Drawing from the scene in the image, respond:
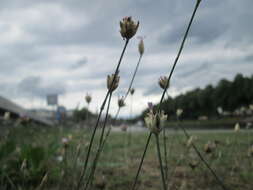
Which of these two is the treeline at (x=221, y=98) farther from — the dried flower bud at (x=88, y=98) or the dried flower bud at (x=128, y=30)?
the dried flower bud at (x=128, y=30)

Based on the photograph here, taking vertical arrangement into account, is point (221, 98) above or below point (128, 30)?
above

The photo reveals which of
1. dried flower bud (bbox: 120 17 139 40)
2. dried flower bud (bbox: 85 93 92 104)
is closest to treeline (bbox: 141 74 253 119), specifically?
dried flower bud (bbox: 85 93 92 104)

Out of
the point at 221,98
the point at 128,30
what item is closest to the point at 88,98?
the point at 128,30

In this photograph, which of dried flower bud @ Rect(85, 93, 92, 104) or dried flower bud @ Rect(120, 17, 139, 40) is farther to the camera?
dried flower bud @ Rect(85, 93, 92, 104)

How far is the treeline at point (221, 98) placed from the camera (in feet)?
103

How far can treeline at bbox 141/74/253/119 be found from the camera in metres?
31.3

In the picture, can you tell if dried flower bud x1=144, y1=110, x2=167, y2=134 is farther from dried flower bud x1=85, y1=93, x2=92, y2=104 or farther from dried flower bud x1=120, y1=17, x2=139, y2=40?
dried flower bud x1=85, y1=93, x2=92, y2=104

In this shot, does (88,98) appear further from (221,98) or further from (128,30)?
(221,98)

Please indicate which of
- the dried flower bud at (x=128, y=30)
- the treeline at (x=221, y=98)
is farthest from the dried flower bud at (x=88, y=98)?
the treeline at (x=221, y=98)

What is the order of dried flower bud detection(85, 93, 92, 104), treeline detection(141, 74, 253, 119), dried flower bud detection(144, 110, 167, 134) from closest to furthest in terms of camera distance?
dried flower bud detection(144, 110, 167, 134), dried flower bud detection(85, 93, 92, 104), treeline detection(141, 74, 253, 119)

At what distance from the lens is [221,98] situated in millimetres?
33688

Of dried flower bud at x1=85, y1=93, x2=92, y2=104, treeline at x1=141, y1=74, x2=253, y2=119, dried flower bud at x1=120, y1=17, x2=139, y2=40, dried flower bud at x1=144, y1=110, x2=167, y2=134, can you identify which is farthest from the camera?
treeline at x1=141, y1=74, x2=253, y2=119

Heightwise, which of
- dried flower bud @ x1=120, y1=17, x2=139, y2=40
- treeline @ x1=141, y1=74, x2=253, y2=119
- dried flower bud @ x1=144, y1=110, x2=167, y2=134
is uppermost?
treeline @ x1=141, y1=74, x2=253, y2=119

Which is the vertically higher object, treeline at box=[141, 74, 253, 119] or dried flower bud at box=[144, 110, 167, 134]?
treeline at box=[141, 74, 253, 119]
